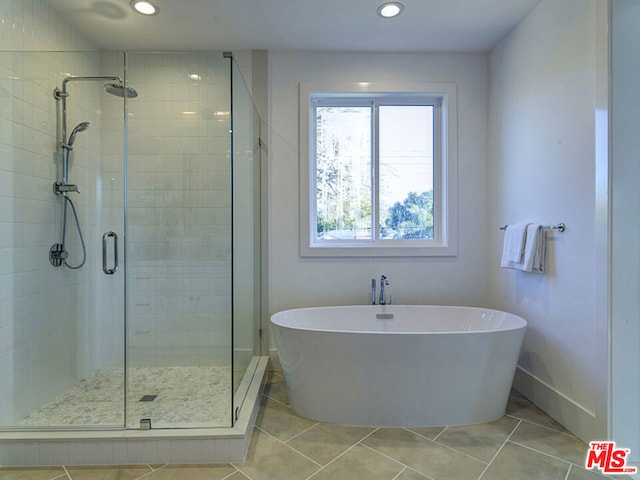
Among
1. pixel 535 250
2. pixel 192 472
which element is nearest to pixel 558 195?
pixel 535 250

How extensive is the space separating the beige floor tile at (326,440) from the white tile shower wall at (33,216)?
5.24 feet

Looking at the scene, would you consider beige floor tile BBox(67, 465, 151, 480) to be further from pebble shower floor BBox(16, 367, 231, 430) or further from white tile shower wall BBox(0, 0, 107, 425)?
white tile shower wall BBox(0, 0, 107, 425)

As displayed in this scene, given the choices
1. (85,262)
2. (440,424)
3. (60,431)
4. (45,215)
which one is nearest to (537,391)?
(440,424)

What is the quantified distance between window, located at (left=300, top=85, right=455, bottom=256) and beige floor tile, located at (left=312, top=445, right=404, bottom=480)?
164 cm

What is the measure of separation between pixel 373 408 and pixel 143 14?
297cm

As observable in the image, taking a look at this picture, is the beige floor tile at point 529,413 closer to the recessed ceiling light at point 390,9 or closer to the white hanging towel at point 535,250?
the white hanging towel at point 535,250

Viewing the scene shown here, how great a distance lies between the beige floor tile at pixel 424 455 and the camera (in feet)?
5.44

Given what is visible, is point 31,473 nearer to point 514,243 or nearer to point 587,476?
point 587,476

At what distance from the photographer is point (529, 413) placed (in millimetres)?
2205

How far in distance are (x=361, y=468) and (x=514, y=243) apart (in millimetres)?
1702

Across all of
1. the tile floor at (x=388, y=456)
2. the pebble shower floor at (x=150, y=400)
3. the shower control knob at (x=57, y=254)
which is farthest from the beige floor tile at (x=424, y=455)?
the shower control knob at (x=57, y=254)

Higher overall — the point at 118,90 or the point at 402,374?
the point at 118,90

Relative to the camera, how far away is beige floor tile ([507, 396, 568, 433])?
2078 mm
